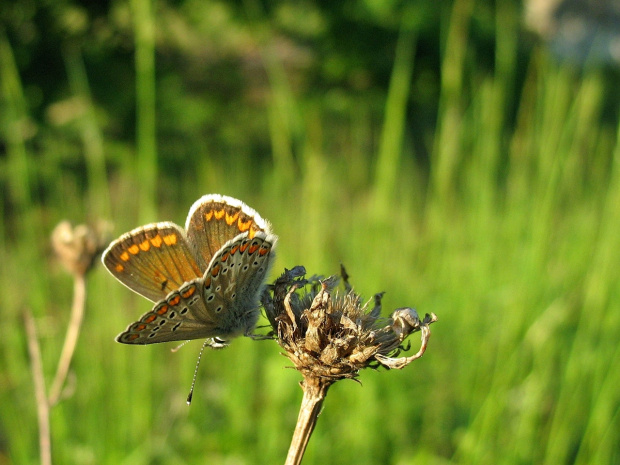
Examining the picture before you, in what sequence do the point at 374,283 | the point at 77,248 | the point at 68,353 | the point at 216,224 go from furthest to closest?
the point at 374,283 < the point at 77,248 < the point at 68,353 < the point at 216,224

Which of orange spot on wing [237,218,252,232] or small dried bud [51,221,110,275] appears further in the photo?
small dried bud [51,221,110,275]

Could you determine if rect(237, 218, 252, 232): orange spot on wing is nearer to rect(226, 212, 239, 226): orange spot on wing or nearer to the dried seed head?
rect(226, 212, 239, 226): orange spot on wing

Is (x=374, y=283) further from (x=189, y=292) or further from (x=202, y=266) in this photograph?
(x=189, y=292)

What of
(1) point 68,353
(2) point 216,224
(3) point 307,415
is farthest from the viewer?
(1) point 68,353

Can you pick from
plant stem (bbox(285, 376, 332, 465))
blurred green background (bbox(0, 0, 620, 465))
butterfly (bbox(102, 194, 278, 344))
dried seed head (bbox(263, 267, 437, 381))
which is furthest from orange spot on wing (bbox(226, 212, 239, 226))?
blurred green background (bbox(0, 0, 620, 465))

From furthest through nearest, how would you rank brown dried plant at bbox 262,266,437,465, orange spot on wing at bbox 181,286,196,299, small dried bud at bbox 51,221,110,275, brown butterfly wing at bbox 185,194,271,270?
1. small dried bud at bbox 51,221,110,275
2. brown butterfly wing at bbox 185,194,271,270
3. orange spot on wing at bbox 181,286,196,299
4. brown dried plant at bbox 262,266,437,465

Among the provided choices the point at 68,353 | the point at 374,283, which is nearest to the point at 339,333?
the point at 68,353

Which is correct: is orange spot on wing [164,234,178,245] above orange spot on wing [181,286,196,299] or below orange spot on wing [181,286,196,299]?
above

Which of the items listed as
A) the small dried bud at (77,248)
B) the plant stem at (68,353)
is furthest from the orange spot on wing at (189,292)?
the small dried bud at (77,248)

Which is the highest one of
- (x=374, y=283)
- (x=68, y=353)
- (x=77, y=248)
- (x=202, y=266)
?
(x=202, y=266)
